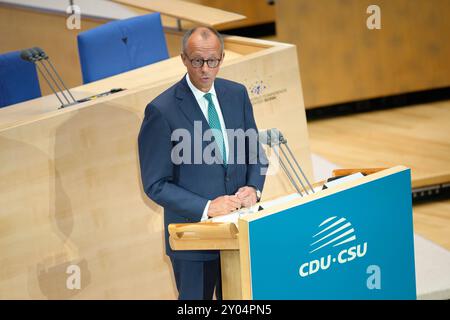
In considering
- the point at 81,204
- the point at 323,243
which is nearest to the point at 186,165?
the point at 323,243

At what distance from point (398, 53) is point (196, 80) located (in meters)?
3.85

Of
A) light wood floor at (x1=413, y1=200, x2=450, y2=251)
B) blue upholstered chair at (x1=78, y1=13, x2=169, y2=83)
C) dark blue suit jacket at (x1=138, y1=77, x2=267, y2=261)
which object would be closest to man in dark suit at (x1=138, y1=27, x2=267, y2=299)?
dark blue suit jacket at (x1=138, y1=77, x2=267, y2=261)

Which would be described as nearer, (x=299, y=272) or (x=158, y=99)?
(x=299, y=272)

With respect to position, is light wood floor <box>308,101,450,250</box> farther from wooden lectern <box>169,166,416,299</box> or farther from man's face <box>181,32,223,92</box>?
man's face <box>181,32,223,92</box>

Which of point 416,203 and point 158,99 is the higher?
point 158,99

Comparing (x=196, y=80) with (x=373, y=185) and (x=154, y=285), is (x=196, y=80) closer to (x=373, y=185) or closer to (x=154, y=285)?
(x=373, y=185)

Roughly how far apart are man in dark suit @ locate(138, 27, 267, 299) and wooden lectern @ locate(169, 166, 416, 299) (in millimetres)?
125

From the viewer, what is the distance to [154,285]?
3.70 metres

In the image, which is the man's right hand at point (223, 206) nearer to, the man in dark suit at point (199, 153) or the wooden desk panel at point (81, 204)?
the man in dark suit at point (199, 153)

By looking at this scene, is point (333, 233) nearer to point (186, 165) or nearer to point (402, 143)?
point (186, 165)

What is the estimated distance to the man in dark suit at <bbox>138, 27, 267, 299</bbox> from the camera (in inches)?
99.3

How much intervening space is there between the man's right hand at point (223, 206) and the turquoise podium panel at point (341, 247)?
0.23m

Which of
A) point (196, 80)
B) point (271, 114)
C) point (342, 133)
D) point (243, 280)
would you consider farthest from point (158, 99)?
point (342, 133)

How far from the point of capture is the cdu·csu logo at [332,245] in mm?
2404
